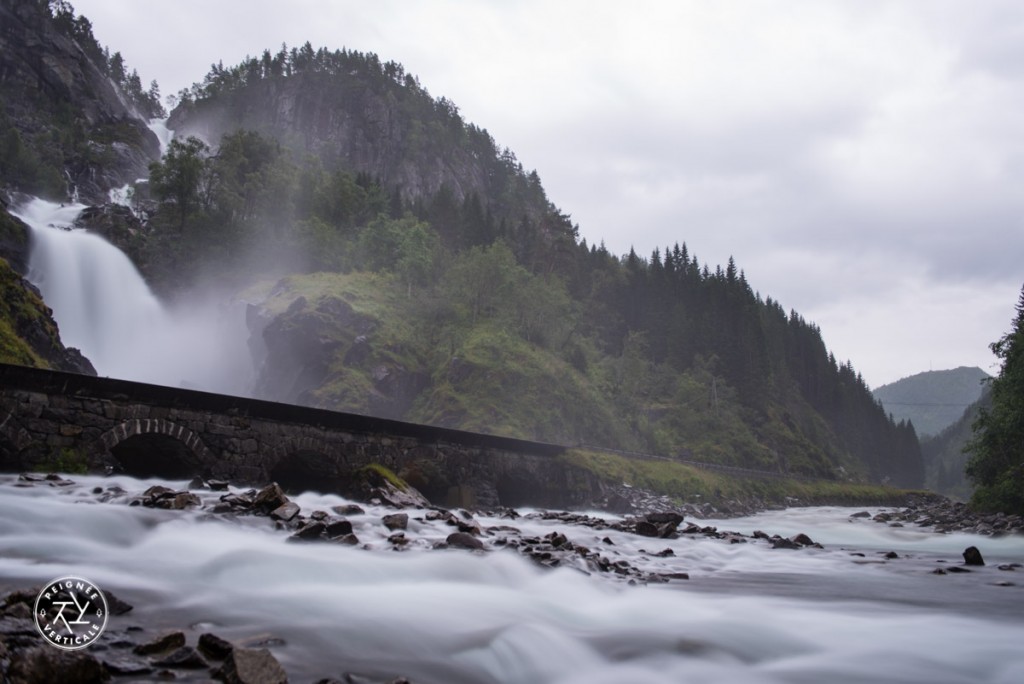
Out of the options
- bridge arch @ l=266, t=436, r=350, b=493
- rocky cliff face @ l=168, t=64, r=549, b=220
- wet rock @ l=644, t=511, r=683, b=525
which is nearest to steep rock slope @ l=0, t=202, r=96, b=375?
bridge arch @ l=266, t=436, r=350, b=493

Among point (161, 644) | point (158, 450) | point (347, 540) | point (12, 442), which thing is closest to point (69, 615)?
point (161, 644)

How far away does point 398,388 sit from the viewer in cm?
5700

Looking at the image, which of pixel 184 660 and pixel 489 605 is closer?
pixel 184 660

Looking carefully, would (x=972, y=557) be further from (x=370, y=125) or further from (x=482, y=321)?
(x=370, y=125)

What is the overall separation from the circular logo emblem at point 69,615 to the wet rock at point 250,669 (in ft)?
3.29

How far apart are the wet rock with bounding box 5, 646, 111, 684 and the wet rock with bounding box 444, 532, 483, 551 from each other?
25.5 feet

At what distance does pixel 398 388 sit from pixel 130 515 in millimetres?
47191

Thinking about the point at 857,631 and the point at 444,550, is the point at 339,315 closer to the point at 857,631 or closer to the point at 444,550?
the point at 444,550

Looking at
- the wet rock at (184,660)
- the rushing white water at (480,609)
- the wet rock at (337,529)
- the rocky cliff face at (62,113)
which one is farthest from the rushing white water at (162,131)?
the wet rock at (184,660)

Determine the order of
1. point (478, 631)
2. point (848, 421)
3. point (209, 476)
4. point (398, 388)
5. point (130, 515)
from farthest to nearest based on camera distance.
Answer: point (848, 421), point (398, 388), point (209, 476), point (130, 515), point (478, 631)

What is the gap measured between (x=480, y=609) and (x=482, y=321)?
199 ft

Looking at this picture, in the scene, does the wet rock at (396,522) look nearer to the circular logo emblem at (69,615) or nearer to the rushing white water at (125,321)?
the circular logo emblem at (69,615)

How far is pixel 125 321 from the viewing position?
197ft

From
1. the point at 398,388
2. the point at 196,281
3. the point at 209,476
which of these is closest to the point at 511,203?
the point at 196,281
